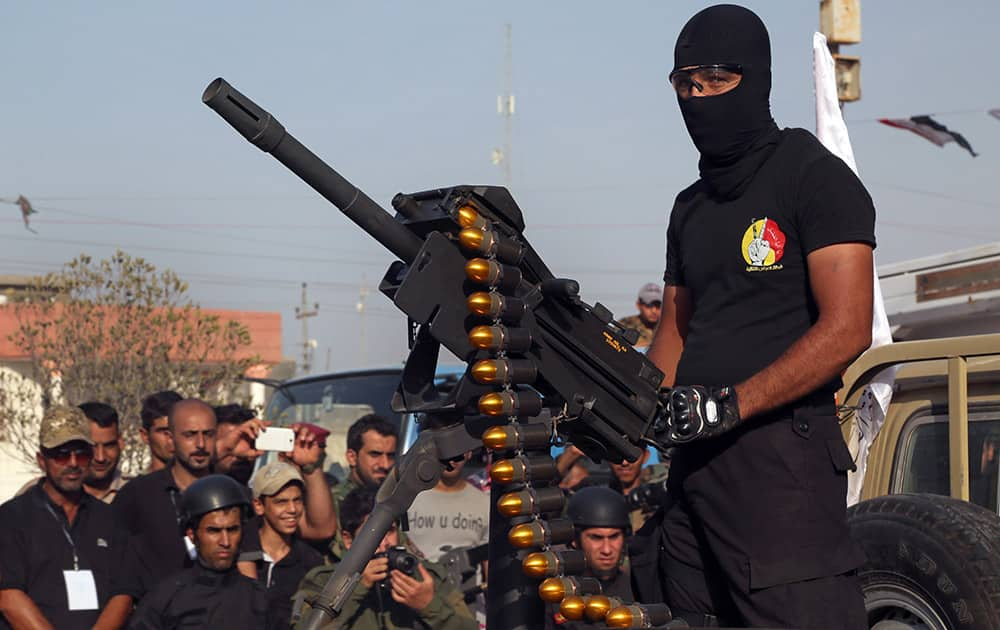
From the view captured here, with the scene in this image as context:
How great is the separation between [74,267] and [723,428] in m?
20.0

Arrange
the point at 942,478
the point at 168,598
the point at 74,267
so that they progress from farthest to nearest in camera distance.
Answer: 1. the point at 74,267
2. the point at 168,598
3. the point at 942,478

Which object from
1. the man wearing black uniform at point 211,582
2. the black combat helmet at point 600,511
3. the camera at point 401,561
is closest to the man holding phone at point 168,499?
the man wearing black uniform at point 211,582

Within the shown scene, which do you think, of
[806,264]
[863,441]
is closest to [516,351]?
[806,264]

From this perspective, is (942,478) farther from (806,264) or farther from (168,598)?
(168,598)

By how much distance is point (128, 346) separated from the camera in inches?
866

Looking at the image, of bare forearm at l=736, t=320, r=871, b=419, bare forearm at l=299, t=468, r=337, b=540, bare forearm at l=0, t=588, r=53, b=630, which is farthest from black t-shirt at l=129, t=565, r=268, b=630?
bare forearm at l=736, t=320, r=871, b=419

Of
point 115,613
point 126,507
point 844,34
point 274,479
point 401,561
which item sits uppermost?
point 844,34

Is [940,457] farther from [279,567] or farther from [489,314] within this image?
[279,567]

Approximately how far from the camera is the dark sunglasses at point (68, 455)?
6742 mm

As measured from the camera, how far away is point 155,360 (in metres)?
22.0

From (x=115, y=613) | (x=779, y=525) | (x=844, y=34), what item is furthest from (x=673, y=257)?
(x=844, y=34)

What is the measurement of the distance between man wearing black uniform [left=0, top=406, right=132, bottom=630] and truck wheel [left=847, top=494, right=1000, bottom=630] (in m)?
4.06

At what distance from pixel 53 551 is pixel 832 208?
4.67 metres

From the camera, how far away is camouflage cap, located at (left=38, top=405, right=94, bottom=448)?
6812 mm
